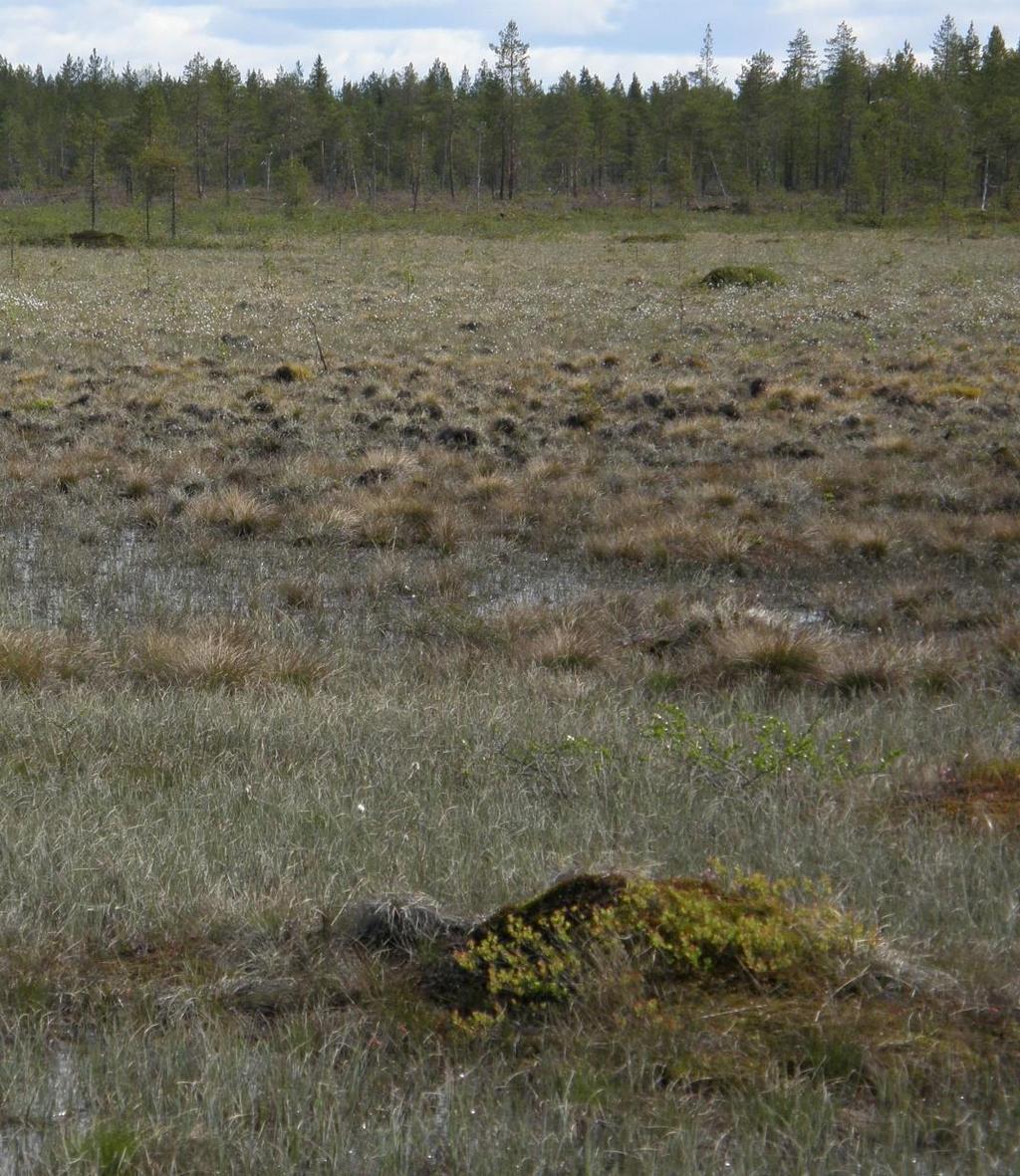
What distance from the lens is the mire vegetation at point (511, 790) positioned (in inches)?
103

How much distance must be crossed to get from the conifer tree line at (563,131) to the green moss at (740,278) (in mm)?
39224

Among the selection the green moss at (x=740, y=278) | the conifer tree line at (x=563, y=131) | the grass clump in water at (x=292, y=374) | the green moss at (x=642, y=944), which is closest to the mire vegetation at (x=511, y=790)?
the green moss at (x=642, y=944)

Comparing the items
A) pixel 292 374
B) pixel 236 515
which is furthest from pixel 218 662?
pixel 292 374

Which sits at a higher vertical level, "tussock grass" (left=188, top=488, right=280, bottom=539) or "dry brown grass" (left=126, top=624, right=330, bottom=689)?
"tussock grass" (left=188, top=488, right=280, bottom=539)

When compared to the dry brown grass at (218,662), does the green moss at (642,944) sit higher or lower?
higher

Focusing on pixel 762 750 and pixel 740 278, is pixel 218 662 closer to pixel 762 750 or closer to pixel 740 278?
pixel 762 750

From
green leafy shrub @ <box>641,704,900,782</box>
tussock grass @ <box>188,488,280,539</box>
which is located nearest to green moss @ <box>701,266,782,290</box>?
tussock grass @ <box>188,488,280,539</box>

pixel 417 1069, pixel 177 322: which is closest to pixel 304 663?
pixel 417 1069

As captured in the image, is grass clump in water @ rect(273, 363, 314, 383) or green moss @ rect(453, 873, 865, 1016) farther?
grass clump in water @ rect(273, 363, 314, 383)

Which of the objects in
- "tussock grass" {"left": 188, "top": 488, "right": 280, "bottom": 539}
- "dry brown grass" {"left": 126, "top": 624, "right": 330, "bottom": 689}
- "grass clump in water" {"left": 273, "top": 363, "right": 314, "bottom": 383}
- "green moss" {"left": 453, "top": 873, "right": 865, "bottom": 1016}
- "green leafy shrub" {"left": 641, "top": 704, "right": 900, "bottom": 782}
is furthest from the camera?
"grass clump in water" {"left": 273, "top": 363, "right": 314, "bottom": 383}

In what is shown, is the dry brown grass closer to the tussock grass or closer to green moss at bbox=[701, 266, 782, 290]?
the tussock grass

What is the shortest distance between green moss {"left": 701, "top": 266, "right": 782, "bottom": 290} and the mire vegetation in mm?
13772

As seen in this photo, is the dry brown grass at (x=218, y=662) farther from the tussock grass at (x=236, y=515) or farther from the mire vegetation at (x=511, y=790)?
the tussock grass at (x=236, y=515)

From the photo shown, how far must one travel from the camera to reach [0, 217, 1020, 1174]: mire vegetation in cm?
262
